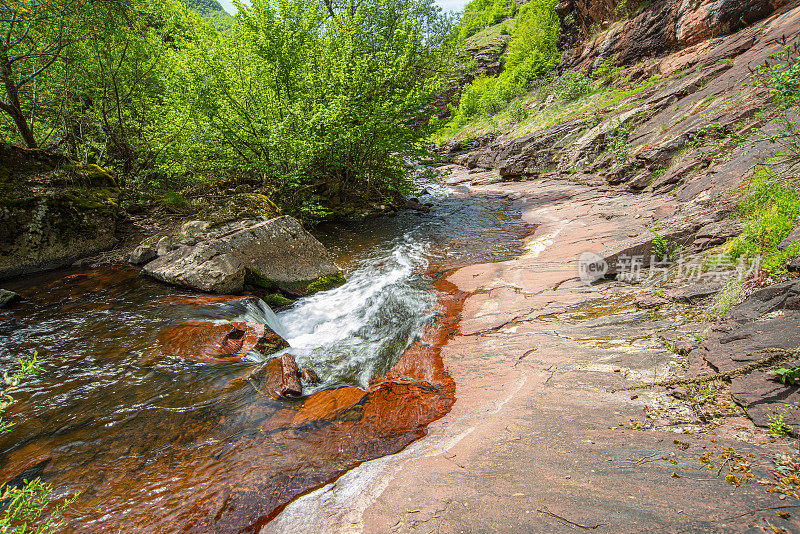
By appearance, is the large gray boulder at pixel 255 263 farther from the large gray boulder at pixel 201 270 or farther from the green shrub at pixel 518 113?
the green shrub at pixel 518 113

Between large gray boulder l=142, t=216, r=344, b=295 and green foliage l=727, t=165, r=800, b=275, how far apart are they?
25.8 ft

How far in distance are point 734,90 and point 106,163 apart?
22.6m

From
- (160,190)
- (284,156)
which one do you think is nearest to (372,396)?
(284,156)

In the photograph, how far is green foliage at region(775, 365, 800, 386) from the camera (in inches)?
104

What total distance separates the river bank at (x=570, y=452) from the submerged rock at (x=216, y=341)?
3.08 metres

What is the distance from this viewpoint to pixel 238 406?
422 centimetres

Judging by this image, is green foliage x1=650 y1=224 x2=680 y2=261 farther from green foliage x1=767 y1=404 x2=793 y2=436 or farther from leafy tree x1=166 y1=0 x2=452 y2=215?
leafy tree x1=166 y1=0 x2=452 y2=215

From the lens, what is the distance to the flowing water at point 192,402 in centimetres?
310

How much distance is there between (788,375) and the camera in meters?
2.69

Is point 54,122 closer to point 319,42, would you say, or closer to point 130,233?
point 130,233

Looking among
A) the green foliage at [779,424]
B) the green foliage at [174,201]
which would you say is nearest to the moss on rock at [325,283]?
the green foliage at [174,201]

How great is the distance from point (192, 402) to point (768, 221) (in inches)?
321

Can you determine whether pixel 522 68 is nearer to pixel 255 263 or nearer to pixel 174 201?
pixel 174 201

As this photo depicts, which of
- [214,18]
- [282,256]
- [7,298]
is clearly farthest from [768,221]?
[214,18]
